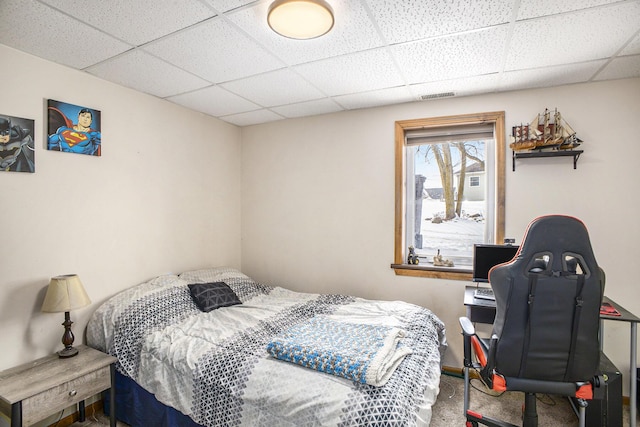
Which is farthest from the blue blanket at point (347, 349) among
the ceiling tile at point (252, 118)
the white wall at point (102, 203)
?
the ceiling tile at point (252, 118)

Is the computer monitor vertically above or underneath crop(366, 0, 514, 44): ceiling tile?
underneath

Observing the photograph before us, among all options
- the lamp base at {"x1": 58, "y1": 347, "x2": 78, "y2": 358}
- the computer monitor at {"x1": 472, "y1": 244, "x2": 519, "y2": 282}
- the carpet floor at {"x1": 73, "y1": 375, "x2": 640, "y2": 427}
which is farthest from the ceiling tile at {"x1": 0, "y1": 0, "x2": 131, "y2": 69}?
the computer monitor at {"x1": 472, "y1": 244, "x2": 519, "y2": 282}

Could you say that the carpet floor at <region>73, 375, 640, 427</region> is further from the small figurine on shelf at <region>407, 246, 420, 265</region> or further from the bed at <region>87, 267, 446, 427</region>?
the small figurine on shelf at <region>407, 246, 420, 265</region>

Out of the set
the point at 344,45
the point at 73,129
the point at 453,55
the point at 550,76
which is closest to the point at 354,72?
the point at 344,45

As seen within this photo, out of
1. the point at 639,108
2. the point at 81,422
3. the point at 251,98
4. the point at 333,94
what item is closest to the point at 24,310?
the point at 81,422

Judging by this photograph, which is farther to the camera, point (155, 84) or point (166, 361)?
point (155, 84)

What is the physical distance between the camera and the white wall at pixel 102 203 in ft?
6.85

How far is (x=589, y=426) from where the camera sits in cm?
211

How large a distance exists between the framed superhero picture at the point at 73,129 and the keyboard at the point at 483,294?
3162mm

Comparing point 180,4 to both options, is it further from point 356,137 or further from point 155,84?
point 356,137

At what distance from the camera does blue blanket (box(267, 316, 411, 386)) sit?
5.35 ft

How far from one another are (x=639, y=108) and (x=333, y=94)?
2.37m

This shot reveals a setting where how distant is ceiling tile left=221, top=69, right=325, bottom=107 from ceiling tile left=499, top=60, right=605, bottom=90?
153 cm

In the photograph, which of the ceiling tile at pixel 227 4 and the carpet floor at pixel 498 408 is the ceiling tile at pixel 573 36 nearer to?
the ceiling tile at pixel 227 4
